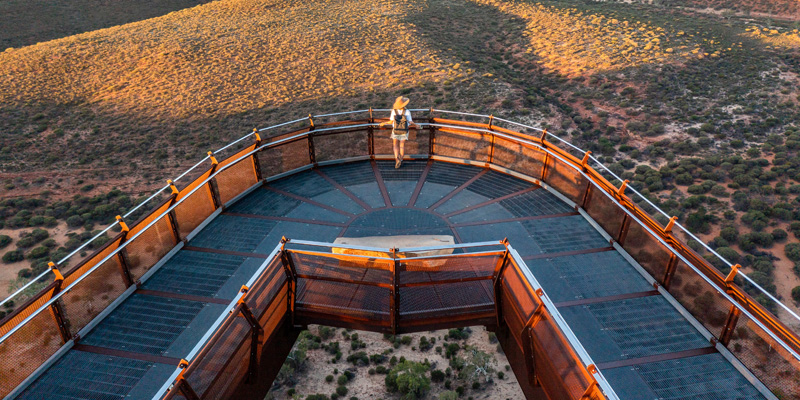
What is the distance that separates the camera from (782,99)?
39.4m

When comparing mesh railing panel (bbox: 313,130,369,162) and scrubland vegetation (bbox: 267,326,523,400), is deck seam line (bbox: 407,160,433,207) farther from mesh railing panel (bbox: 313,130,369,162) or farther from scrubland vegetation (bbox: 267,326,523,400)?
scrubland vegetation (bbox: 267,326,523,400)

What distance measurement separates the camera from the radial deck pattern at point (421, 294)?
8922 millimetres

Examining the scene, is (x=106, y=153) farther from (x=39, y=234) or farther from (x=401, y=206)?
(x=401, y=206)

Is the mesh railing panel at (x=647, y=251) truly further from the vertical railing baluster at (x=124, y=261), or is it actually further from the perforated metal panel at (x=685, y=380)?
the vertical railing baluster at (x=124, y=261)

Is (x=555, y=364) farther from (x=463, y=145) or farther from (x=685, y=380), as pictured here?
(x=463, y=145)

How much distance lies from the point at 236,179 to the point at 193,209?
1.97 metres

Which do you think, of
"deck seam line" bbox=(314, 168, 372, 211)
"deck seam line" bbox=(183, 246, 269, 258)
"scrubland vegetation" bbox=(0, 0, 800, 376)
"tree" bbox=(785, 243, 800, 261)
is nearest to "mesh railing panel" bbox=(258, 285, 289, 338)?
"deck seam line" bbox=(183, 246, 269, 258)

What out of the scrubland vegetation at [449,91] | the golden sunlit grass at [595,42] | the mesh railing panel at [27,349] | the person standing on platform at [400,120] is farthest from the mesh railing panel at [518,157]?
the golden sunlit grass at [595,42]

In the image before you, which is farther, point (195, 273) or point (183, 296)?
point (195, 273)

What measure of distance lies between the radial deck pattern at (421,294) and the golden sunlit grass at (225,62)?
3216cm

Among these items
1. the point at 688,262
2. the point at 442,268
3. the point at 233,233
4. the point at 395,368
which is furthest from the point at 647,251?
the point at 395,368

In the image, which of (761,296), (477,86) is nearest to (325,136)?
(761,296)

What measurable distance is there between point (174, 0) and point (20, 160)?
57.0m

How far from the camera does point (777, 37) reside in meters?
51.3
